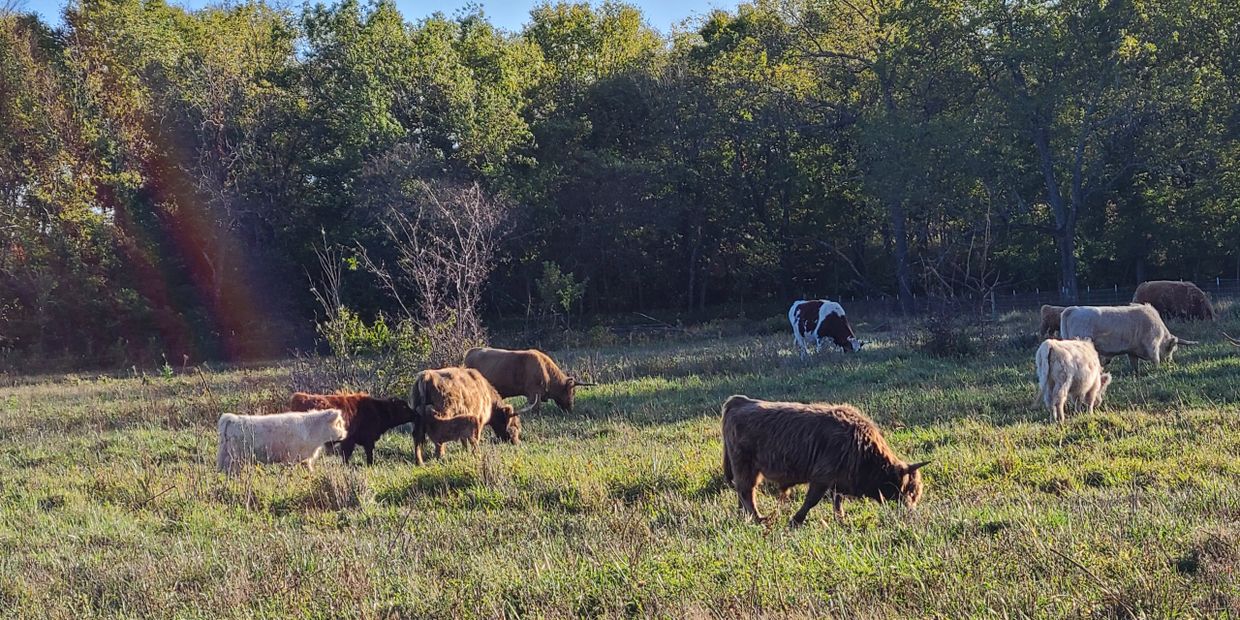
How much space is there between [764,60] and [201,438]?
29044 mm

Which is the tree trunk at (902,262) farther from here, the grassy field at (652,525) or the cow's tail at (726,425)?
the cow's tail at (726,425)

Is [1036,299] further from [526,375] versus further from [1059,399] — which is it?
[1059,399]

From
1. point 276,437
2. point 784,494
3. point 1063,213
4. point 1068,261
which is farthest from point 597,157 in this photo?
point 784,494

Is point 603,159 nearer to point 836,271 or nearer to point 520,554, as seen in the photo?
point 836,271

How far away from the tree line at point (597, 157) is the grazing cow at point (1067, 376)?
65.5 ft

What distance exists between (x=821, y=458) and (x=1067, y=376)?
530 centimetres

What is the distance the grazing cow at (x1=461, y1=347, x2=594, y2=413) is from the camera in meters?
15.9

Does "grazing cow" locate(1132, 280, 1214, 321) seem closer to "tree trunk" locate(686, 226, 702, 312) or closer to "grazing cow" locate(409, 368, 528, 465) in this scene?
"grazing cow" locate(409, 368, 528, 465)

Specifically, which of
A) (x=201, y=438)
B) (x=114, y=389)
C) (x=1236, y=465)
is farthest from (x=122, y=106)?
(x=1236, y=465)

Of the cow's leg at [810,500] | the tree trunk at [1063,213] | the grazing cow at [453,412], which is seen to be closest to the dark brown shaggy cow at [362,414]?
the grazing cow at [453,412]

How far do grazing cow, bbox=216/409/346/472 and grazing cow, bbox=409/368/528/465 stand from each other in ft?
3.52

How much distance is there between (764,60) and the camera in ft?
120

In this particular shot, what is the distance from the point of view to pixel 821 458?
709cm

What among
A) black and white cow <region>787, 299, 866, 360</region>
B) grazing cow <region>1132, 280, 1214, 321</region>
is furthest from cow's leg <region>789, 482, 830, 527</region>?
grazing cow <region>1132, 280, 1214, 321</region>
